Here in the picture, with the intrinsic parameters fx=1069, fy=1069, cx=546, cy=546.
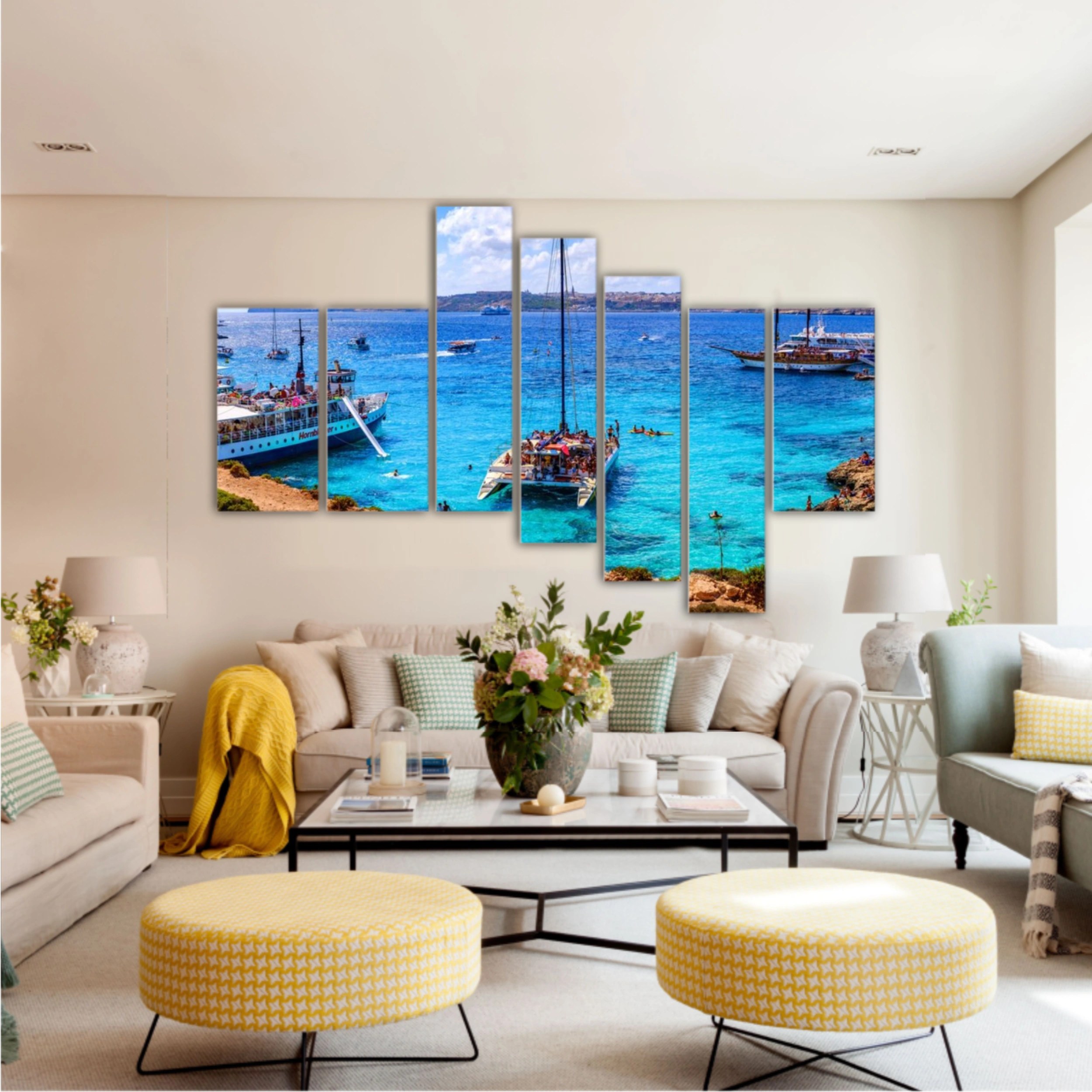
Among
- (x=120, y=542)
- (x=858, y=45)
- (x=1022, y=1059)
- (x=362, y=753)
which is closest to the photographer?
(x=1022, y=1059)

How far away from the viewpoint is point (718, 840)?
14.7ft

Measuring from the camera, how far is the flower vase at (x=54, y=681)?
4.60 m

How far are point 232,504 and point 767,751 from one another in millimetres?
2876

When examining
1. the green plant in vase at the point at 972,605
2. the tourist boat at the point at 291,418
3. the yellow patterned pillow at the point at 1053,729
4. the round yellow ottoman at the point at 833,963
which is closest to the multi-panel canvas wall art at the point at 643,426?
the tourist boat at the point at 291,418

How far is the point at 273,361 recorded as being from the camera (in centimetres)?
544

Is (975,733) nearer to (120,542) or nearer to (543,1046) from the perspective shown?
(543,1046)

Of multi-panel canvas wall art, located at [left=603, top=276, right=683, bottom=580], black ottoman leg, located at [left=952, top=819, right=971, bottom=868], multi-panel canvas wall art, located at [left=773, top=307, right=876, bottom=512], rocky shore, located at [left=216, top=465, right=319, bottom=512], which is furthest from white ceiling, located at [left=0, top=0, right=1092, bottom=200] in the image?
black ottoman leg, located at [left=952, top=819, right=971, bottom=868]

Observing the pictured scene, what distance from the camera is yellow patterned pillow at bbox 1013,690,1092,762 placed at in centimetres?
367

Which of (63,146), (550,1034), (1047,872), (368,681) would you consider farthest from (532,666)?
(63,146)

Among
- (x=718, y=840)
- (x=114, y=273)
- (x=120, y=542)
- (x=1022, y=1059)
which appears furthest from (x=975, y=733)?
(x=114, y=273)

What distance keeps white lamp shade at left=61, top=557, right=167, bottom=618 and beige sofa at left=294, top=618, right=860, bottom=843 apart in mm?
1046

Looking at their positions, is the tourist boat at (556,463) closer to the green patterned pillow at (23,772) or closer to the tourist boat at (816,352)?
the tourist boat at (816,352)

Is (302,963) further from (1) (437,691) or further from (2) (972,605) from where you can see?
(2) (972,605)

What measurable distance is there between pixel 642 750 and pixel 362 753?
118cm
